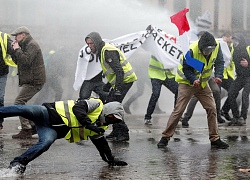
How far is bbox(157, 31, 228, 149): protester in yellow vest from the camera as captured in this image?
31.2ft

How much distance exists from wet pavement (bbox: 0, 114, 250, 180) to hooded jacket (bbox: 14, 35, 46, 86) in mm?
870

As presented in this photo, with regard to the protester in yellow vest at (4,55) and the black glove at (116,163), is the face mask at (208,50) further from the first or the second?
the protester in yellow vest at (4,55)

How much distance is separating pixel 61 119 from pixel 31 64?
3.21 m

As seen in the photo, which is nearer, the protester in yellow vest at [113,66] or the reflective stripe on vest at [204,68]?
the reflective stripe on vest at [204,68]

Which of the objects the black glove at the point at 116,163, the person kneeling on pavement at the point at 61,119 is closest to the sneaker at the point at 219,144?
the black glove at the point at 116,163

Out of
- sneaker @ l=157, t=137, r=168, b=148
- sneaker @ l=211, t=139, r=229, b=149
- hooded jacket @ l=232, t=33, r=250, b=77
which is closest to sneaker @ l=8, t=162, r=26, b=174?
sneaker @ l=157, t=137, r=168, b=148

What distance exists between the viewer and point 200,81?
9.72 meters

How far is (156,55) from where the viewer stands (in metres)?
13.2

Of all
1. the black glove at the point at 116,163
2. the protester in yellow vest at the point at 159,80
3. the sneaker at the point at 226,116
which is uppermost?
the protester in yellow vest at the point at 159,80

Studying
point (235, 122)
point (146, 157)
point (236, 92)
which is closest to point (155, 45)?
point (236, 92)

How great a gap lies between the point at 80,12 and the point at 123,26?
159cm

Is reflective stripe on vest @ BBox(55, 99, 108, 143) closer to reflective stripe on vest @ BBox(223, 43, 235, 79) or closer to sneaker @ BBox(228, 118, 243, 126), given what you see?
sneaker @ BBox(228, 118, 243, 126)

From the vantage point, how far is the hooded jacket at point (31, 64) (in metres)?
10.5

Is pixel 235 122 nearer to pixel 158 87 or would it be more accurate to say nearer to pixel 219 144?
pixel 158 87
